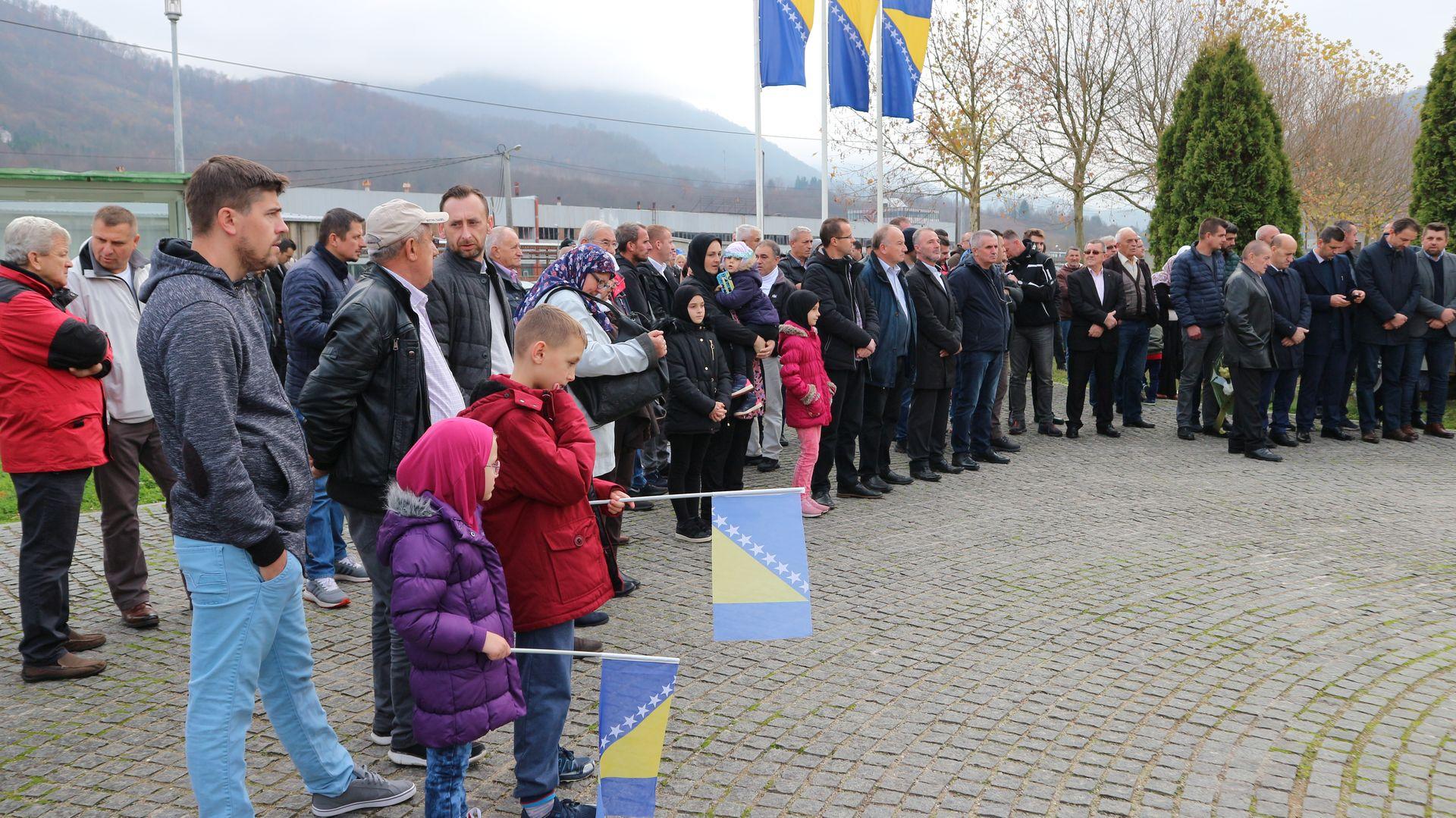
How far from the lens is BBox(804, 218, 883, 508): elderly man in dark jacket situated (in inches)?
353

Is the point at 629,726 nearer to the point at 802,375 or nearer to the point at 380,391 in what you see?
the point at 380,391

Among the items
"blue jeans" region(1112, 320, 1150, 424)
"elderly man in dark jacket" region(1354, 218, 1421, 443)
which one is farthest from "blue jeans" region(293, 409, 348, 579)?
"elderly man in dark jacket" region(1354, 218, 1421, 443)

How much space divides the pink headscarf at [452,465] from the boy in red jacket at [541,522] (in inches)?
11.0

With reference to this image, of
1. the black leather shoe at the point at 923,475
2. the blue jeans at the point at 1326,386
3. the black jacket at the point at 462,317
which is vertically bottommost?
the black leather shoe at the point at 923,475

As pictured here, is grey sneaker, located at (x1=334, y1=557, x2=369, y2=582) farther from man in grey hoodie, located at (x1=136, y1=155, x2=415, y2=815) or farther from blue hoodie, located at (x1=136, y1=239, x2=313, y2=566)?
blue hoodie, located at (x1=136, y1=239, x2=313, y2=566)

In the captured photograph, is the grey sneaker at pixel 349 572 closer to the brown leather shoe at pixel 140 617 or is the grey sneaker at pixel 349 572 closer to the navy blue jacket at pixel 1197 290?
the brown leather shoe at pixel 140 617

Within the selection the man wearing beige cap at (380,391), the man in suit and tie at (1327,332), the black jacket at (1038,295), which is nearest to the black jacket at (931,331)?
the black jacket at (1038,295)

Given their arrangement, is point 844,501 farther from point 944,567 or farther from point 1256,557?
point 1256,557

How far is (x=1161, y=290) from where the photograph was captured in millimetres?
14195

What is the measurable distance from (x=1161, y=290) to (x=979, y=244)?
456 centimetres

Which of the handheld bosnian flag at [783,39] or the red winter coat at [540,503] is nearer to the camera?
the red winter coat at [540,503]

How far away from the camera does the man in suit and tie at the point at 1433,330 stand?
12.6 m

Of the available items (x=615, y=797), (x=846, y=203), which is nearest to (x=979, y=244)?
(x=615, y=797)

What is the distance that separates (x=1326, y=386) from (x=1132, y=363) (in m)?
2.21
